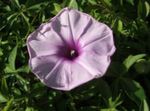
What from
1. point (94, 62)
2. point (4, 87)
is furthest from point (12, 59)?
point (94, 62)

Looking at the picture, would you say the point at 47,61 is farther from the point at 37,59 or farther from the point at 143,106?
the point at 143,106

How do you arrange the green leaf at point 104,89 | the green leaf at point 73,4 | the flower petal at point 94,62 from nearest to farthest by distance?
the flower petal at point 94,62, the green leaf at point 104,89, the green leaf at point 73,4

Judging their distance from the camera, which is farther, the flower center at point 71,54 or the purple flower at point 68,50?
the flower center at point 71,54

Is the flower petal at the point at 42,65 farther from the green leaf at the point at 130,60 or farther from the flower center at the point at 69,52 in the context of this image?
the green leaf at the point at 130,60

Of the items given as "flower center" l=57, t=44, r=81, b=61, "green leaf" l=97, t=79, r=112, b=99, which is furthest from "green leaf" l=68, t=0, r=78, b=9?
"green leaf" l=97, t=79, r=112, b=99

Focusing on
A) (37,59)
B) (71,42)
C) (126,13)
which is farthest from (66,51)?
(126,13)

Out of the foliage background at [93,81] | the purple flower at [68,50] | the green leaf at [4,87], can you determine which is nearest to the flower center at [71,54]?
the purple flower at [68,50]
